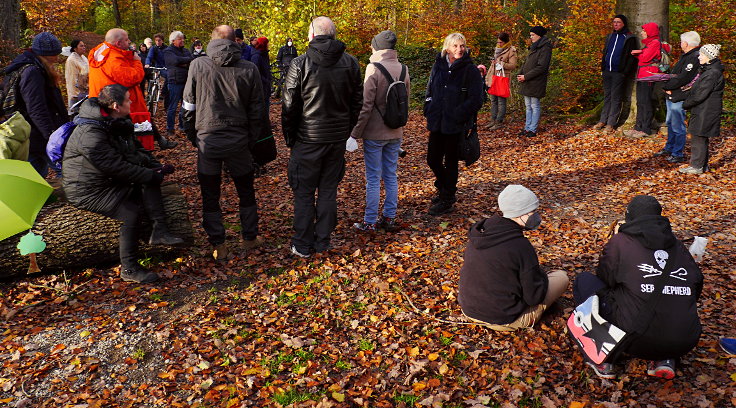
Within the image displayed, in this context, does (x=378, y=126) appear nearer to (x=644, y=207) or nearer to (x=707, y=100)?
(x=644, y=207)

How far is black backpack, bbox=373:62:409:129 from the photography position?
5883 millimetres

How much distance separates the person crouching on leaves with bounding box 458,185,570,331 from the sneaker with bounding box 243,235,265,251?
265 cm

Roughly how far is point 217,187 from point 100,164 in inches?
45.9

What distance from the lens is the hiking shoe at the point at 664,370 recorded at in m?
3.76

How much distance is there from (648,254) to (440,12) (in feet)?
60.9

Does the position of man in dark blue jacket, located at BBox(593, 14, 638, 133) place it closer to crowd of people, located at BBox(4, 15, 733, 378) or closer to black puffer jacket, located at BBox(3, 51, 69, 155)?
crowd of people, located at BBox(4, 15, 733, 378)

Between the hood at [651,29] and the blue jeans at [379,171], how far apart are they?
5869 millimetres

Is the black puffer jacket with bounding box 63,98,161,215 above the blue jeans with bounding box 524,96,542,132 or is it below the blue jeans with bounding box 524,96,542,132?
above

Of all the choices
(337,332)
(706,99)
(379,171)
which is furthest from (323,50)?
(706,99)

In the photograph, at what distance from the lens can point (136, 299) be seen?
16.4 ft

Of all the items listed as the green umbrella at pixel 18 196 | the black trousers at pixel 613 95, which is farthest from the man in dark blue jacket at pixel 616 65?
the green umbrella at pixel 18 196

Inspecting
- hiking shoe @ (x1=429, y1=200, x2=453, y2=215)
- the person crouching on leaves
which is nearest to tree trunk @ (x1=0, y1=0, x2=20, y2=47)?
hiking shoe @ (x1=429, y1=200, x2=453, y2=215)

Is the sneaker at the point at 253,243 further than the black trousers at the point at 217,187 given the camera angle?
Yes

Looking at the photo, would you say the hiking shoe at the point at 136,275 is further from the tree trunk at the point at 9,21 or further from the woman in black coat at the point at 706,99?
the tree trunk at the point at 9,21
